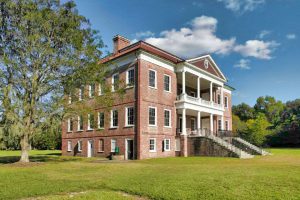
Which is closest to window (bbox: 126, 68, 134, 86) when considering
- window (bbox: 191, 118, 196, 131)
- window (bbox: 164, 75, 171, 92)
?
window (bbox: 164, 75, 171, 92)

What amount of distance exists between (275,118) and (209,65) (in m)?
68.4

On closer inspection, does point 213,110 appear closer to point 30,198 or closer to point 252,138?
point 252,138

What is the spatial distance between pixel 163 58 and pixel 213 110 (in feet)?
29.7

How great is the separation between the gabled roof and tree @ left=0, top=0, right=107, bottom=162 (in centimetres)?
1226

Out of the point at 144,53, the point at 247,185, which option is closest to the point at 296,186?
the point at 247,185

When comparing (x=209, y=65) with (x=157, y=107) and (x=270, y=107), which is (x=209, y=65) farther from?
(x=270, y=107)

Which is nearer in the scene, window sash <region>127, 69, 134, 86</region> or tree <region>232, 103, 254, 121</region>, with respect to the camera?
window sash <region>127, 69, 134, 86</region>

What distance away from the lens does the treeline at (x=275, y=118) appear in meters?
53.9

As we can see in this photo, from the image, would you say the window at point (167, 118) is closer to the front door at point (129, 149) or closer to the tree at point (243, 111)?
the front door at point (129, 149)

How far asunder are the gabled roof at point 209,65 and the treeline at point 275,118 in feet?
90.0

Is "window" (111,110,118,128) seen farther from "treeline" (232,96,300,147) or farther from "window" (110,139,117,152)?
"treeline" (232,96,300,147)

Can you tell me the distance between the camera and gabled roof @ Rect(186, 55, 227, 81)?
29.2 meters

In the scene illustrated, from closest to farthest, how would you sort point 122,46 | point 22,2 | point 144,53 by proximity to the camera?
point 22,2, point 144,53, point 122,46

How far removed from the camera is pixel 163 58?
2611 centimetres
